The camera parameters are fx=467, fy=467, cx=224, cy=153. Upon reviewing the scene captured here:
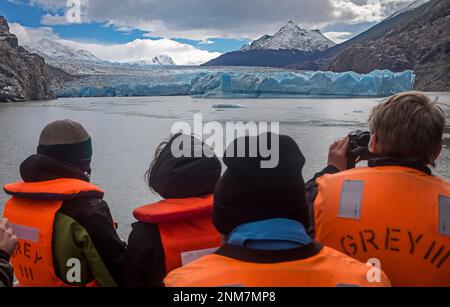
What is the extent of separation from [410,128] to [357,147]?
27 cm

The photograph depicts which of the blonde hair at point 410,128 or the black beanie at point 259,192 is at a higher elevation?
the blonde hair at point 410,128

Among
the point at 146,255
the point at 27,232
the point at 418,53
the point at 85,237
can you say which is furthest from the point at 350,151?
the point at 418,53

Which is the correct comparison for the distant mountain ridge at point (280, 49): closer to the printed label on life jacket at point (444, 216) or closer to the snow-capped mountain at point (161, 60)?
the snow-capped mountain at point (161, 60)

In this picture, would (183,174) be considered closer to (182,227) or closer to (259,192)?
(182,227)

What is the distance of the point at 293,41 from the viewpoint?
125875 mm

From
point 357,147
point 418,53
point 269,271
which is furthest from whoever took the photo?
point 418,53

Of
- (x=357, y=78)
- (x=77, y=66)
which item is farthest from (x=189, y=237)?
(x=77, y=66)

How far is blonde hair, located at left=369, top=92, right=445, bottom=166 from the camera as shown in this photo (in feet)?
3.18

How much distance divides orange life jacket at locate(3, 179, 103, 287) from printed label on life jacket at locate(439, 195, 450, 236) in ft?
2.59

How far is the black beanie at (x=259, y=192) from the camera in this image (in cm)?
72

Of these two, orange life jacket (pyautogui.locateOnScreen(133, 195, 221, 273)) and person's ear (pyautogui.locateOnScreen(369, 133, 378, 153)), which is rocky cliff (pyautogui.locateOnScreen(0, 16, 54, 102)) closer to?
orange life jacket (pyautogui.locateOnScreen(133, 195, 221, 273))

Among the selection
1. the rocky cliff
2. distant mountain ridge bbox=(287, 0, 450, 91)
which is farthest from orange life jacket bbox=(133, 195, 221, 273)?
distant mountain ridge bbox=(287, 0, 450, 91)

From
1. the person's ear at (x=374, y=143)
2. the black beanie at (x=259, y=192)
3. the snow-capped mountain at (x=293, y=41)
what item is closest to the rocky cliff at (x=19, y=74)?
the person's ear at (x=374, y=143)
